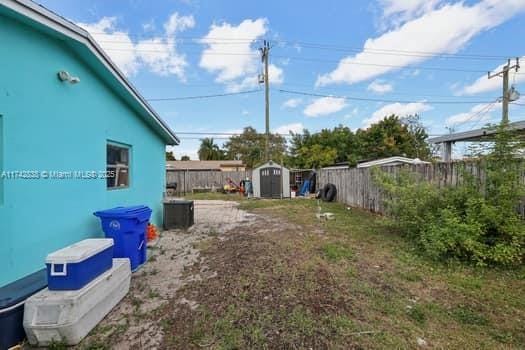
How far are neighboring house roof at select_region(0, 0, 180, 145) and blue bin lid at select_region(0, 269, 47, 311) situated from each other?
9.34 feet

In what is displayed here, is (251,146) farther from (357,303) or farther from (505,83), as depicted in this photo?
(357,303)

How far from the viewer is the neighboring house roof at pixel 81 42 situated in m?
2.56

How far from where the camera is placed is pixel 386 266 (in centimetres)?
368

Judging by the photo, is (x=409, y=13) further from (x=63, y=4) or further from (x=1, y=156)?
(x=1, y=156)

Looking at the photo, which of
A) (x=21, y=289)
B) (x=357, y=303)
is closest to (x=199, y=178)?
(x=21, y=289)

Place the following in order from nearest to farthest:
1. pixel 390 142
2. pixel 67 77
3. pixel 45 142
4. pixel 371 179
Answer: pixel 45 142 < pixel 67 77 < pixel 371 179 < pixel 390 142

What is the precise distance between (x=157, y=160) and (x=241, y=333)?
586 centimetres

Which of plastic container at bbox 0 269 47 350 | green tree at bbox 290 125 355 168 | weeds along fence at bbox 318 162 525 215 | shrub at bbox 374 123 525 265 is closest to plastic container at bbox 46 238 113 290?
plastic container at bbox 0 269 47 350

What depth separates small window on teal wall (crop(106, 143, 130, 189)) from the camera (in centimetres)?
459

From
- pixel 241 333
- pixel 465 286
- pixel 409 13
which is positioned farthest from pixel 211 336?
pixel 409 13

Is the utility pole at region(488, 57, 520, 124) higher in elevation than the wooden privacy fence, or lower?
higher

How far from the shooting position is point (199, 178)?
18.1 metres

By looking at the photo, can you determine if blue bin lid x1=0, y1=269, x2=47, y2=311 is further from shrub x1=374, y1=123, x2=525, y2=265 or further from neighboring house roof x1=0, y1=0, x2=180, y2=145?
shrub x1=374, y1=123, x2=525, y2=265

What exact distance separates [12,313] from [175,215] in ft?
14.6
